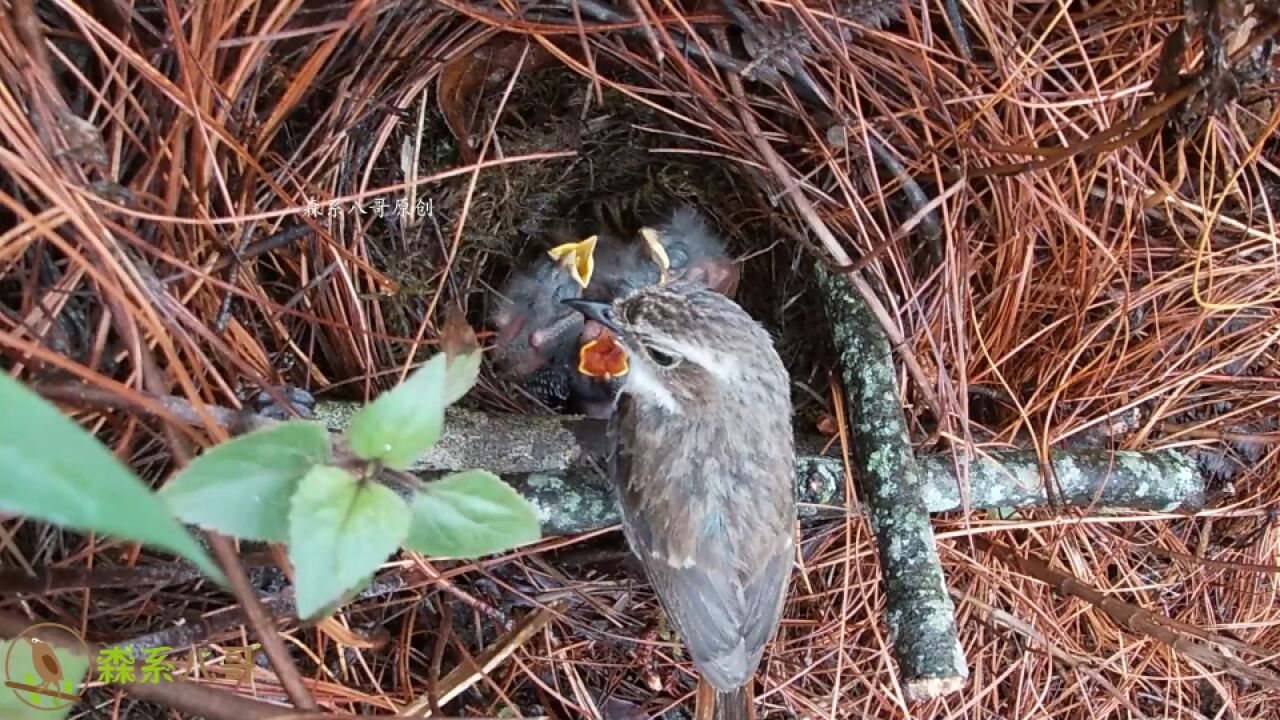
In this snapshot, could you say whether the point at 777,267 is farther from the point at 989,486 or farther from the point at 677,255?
the point at 989,486

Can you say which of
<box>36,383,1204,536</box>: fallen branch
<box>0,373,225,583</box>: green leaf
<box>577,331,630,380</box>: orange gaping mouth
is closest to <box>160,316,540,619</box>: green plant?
<box>0,373,225,583</box>: green leaf

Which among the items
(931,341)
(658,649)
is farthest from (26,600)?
(931,341)

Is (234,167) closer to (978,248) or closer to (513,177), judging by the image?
(513,177)

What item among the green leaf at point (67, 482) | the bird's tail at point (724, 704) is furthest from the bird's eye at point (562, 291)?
the green leaf at point (67, 482)

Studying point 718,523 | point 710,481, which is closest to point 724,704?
point 718,523

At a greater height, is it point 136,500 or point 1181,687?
point 136,500

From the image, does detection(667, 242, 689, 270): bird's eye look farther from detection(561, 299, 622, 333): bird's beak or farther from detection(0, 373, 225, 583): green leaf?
detection(0, 373, 225, 583): green leaf

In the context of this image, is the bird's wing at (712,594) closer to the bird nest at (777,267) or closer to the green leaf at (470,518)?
the bird nest at (777,267)
